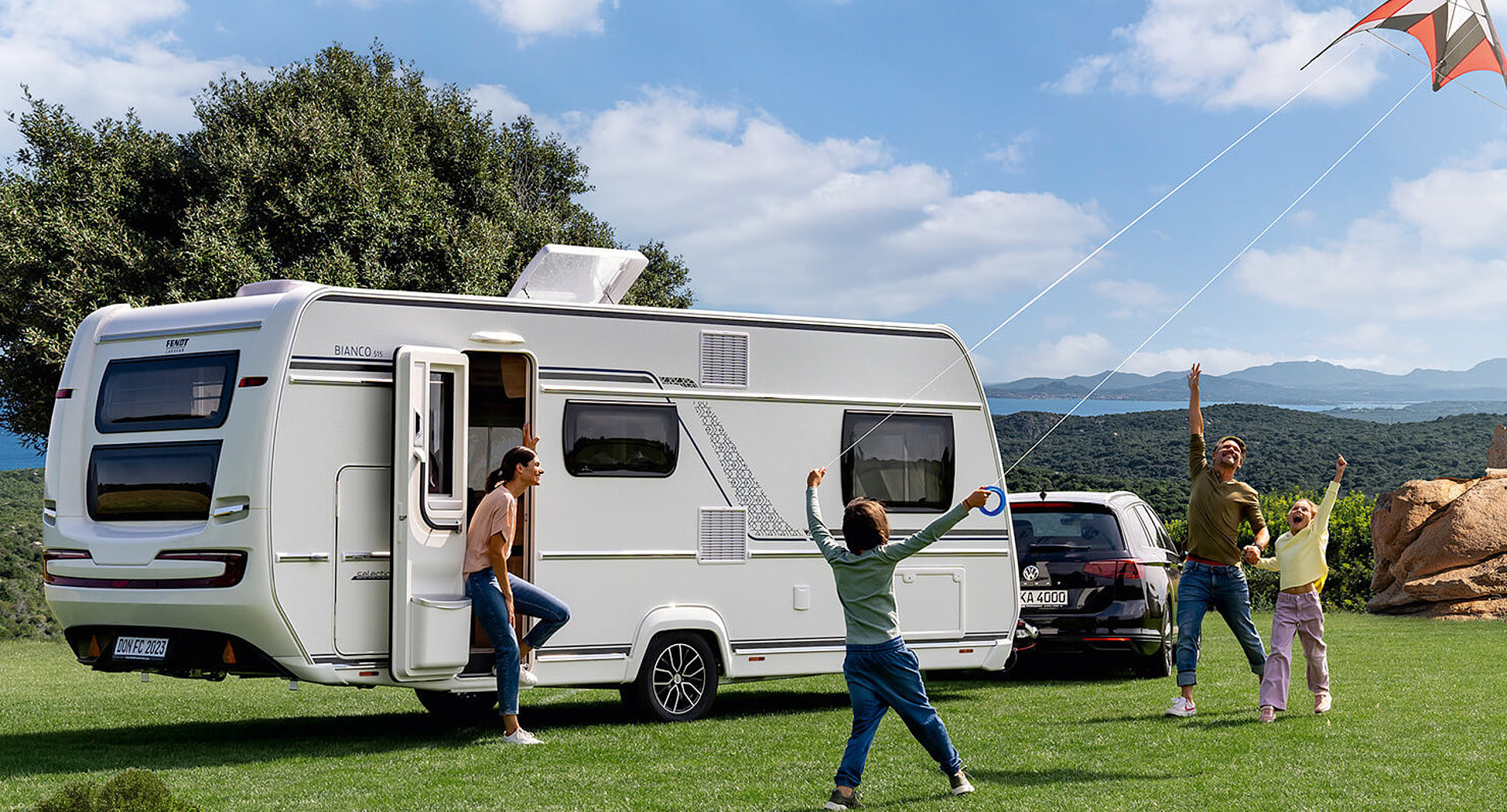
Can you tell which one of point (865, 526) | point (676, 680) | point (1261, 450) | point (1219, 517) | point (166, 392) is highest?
point (166, 392)

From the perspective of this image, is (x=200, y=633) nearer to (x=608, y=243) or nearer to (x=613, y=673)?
(x=613, y=673)

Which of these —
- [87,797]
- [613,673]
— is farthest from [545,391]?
[87,797]

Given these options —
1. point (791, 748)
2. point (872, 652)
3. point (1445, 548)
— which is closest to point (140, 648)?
point (791, 748)

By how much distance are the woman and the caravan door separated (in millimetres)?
156

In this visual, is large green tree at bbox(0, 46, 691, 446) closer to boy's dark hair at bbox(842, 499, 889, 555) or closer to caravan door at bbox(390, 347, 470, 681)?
caravan door at bbox(390, 347, 470, 681)

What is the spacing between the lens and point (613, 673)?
9.57 metres

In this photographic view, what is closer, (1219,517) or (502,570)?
(502,570)

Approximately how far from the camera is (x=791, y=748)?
28.7ft

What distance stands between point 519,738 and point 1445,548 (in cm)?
1608

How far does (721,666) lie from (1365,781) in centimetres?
439

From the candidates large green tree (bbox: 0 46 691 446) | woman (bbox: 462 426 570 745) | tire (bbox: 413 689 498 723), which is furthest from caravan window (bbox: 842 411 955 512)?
large green tree (bbox: 0 46 691 446)

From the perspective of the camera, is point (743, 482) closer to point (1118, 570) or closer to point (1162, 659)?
point (1118, 570)

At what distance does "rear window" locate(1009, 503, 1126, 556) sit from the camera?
12.6m

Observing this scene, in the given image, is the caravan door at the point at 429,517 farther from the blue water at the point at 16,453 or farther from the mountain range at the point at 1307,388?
the blue water at the point at 16,453
